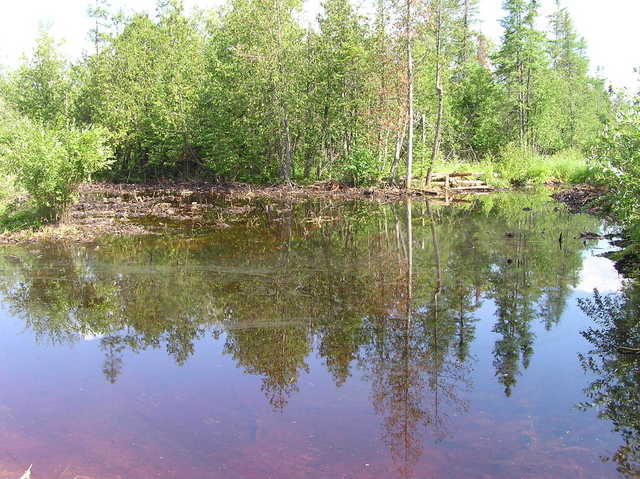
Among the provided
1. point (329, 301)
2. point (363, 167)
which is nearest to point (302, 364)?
point (329, 301)

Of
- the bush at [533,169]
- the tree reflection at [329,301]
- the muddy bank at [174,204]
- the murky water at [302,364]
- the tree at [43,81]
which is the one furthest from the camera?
the tree at [43,81]

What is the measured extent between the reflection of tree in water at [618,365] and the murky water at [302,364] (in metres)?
0.14

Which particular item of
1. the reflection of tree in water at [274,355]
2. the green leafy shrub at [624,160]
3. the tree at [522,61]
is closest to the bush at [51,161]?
the reflection of tree in water at [274,355]

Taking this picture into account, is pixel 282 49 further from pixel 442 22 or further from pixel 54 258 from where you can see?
pixel 54 258

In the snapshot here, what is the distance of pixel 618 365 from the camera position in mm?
6711

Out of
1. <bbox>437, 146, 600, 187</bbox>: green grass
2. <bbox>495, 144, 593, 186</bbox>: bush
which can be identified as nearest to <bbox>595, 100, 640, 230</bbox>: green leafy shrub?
<bbox>437, 146, 600, 187</bbox>: green grass

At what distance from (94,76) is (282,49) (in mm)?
13810

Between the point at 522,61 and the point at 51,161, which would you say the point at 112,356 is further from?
the point at 522,61

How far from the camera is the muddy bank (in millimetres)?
16375

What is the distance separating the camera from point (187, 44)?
35.5 m

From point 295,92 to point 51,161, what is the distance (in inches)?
630

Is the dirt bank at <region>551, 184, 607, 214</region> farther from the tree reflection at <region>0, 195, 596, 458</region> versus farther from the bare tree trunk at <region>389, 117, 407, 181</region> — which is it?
the bare tree trunk at <region>389, 117, 407, 181</region>

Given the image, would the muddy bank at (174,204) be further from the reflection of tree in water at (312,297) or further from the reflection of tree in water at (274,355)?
the reflection of tree in water at (274,355)

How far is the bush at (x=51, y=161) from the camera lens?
15086 mm
